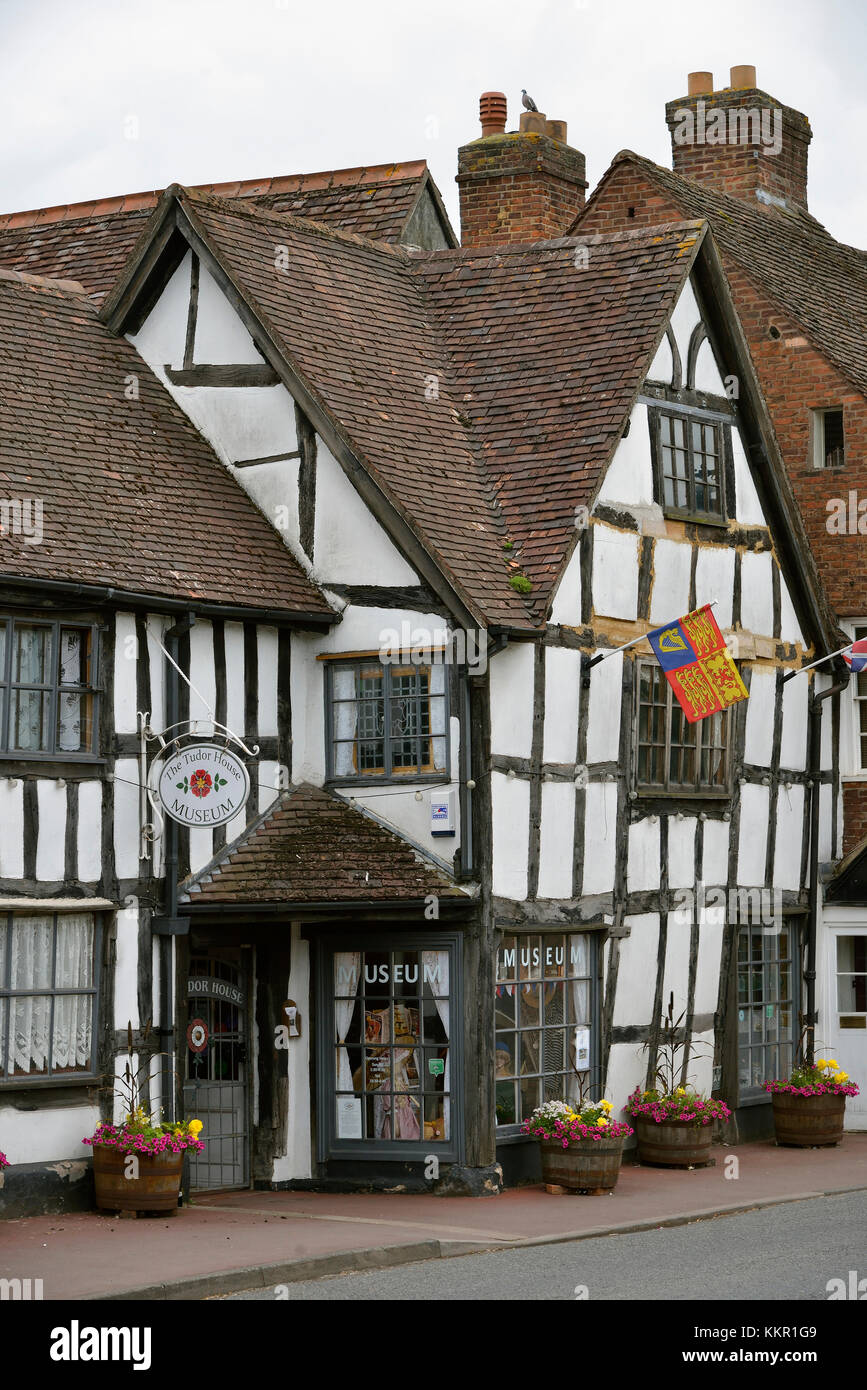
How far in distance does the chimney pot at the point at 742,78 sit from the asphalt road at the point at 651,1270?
16.7m

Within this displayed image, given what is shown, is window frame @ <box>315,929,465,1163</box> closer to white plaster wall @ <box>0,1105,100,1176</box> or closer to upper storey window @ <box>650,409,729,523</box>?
white plaster wall @ <box>0,1105,100,1176</box>

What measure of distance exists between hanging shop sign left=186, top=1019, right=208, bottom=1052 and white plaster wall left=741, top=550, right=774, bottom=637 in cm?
707

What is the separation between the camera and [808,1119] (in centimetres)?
2088

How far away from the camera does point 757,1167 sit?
63.8 feet

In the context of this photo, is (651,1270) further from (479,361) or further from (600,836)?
(479,361)

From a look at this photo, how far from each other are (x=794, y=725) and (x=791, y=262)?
6460 mm

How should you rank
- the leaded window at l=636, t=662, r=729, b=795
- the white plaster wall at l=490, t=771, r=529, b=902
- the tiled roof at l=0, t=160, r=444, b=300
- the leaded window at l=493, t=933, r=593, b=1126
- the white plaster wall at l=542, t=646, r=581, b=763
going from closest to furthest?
the white plaster wall at l=490, t=771, r=529, b=902 < the leaded window at l=493, t=933, r=593, b=1126 < the white plaster wall at l=542, t=646, r=581, b=763 < the leaded window at l=636, t=662, r=729, b=795 < the tiled roof at l=0, t=160, r=444, b=300

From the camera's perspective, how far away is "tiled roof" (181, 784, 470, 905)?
17.0 metres

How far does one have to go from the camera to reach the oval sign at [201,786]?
16.2 meters

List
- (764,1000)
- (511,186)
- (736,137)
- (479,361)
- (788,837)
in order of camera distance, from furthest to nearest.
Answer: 1. (736,137)
2. (511,186)
3. (788,837)
4. (764,1000)
5. (479,361)

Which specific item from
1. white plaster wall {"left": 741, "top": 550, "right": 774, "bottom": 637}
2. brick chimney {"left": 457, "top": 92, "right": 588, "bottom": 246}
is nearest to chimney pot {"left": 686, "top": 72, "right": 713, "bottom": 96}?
brick chimney {"left": 457, "top": 92, "right": 588, "bottom": 246}

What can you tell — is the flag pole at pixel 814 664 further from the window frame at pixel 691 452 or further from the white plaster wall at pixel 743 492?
the window frame at pixel 691 452

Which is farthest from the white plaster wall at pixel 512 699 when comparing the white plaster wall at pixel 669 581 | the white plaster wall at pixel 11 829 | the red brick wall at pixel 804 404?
the red brick wall at pixel 804 404

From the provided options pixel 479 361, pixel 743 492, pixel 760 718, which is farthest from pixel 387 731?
pixel 743 492
